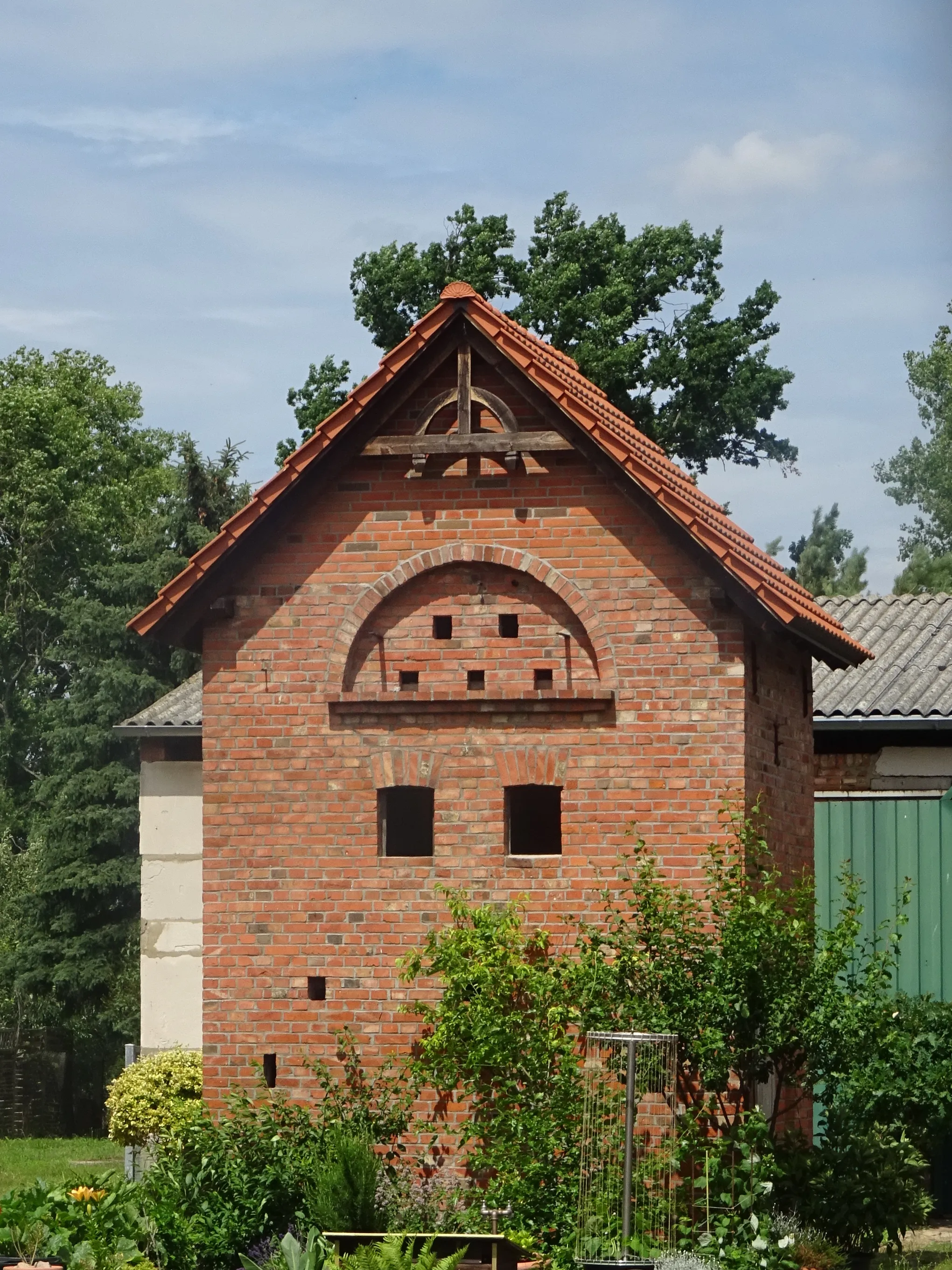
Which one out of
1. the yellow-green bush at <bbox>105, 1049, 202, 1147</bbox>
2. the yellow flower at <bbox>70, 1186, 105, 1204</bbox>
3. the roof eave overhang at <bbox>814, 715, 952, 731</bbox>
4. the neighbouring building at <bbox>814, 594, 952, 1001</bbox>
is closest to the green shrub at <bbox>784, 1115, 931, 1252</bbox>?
the neighbouring building at <bbox>814, 594, 952, 1001</bbox>

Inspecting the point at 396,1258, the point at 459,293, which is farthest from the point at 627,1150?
the point at 459,293

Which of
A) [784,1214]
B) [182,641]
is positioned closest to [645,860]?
[784,1214]

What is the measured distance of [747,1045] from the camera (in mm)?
13555

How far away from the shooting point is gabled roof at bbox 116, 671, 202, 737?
77.9 feet

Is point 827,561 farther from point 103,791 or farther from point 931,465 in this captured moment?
point 103,791

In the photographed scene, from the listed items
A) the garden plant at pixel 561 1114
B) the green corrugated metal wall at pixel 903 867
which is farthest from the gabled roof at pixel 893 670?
the garden plant at pixel 561 1114

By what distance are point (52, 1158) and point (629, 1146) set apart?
14715 millimetres

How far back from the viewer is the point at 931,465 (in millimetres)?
49562

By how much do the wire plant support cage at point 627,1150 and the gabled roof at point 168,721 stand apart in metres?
10.8

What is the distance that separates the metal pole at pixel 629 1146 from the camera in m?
12.8

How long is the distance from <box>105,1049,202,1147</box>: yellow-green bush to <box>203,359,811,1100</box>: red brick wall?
4.81 meters

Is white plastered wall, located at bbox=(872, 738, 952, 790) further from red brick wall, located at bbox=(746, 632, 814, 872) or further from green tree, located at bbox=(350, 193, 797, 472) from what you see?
green tree, located at bbox=(350, 193, 797, 472)

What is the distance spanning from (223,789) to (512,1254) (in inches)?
177

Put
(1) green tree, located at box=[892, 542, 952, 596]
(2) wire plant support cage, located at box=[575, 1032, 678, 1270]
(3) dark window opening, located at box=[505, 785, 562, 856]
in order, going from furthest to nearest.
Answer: (1) green tree, located at box=[892, 542, 952, 596] → (3) dark window opening, located at box=[505, 785, 562, 856] → (2) wire plant support cage, located at box=[575, 1032, 678, 1270]
